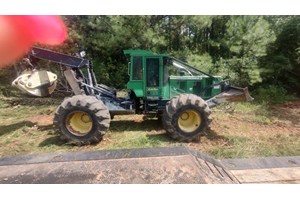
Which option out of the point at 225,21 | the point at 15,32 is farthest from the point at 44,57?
the point at 225,21

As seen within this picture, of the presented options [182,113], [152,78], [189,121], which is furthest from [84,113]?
[189,121]

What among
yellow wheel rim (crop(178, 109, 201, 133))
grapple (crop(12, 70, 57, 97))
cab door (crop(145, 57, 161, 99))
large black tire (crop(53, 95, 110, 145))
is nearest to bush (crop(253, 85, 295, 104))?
yellow wheel rim (crop(178, 109, 201, 133))

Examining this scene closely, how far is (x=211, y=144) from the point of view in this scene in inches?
214

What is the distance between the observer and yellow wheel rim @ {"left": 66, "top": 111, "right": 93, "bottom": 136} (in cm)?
543

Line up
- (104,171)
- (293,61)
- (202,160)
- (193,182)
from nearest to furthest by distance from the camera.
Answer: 1. (193,182)
2. (104,171)
3. (202,160)
4. (293,61)

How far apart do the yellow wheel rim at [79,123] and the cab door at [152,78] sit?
1.46m

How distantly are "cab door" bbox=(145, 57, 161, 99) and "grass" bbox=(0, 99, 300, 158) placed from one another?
0.93 meters

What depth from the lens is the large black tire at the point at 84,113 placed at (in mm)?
5324

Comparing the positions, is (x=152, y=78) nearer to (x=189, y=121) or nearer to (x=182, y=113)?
(x=182, y=113)

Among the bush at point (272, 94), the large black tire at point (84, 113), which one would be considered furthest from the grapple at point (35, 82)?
the bush at point (272, 94)

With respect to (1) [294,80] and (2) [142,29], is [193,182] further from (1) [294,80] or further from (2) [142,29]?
(1) [294,80]

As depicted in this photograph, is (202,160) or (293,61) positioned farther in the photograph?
(293,61)

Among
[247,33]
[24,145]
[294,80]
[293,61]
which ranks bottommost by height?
[24,145]

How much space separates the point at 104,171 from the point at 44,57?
397 cm
